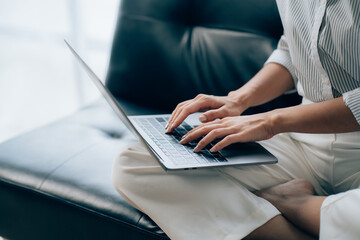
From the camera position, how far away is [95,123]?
1122 millimetres

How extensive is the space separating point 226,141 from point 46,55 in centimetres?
187

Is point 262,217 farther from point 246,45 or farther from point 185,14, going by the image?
point 185,14

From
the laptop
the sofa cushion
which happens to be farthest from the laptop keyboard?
the sofa cushion

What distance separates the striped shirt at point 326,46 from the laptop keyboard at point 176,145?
0.28 m

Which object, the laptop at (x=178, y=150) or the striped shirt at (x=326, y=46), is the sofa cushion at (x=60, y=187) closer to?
the laptop at (x=178, y=150)

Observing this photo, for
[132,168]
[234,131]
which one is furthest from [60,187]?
[234,131]

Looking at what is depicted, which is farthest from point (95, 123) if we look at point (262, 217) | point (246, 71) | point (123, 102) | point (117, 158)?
point (262, 217)

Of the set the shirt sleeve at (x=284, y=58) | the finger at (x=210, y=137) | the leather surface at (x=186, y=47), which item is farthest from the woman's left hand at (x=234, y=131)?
the leather surface at (x=186, y=47)

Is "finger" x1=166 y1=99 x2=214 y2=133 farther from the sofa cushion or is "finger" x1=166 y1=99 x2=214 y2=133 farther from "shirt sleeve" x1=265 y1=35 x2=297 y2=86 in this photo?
"shirt sleeve" x1=265 y1=35 x2=297 y2=86

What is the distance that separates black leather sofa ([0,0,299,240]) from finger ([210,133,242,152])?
210 millimetres

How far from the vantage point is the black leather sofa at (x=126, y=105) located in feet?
2.65

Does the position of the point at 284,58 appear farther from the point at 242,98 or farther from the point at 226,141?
the point at 226,141

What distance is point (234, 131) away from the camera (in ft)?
2.30

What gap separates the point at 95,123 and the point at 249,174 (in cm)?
57
